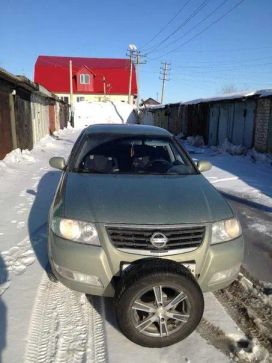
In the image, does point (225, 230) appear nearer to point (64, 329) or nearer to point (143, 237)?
point (143, 237)

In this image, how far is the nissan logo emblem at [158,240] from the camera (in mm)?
2707

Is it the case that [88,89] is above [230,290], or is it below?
above

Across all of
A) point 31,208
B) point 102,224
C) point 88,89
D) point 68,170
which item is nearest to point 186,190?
point 102,224

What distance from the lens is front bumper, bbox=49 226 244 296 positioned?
8.93 feet

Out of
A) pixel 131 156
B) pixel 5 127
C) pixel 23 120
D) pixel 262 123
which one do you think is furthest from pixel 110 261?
pixel 23 120

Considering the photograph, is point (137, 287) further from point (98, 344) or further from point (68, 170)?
point (68, 170)

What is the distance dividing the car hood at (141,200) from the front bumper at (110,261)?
207mm

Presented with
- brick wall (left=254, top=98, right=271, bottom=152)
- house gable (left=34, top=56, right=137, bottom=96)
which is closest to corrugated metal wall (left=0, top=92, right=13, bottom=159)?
brick wall (left=254, top=98, right=271, bottom=152)

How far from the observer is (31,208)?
6.31 meters

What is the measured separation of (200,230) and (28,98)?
50.0 feet

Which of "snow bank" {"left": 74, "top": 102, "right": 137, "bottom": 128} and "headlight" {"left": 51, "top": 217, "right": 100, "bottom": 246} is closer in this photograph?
"headlight" {"left": 51, "top": 217, "right": 100, "bottom": 246}

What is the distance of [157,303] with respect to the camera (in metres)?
2.61

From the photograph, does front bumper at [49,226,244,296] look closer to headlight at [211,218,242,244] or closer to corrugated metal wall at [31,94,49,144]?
headlight at [211,218,242,244]

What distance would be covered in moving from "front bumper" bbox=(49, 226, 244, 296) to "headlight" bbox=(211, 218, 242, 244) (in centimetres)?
5
